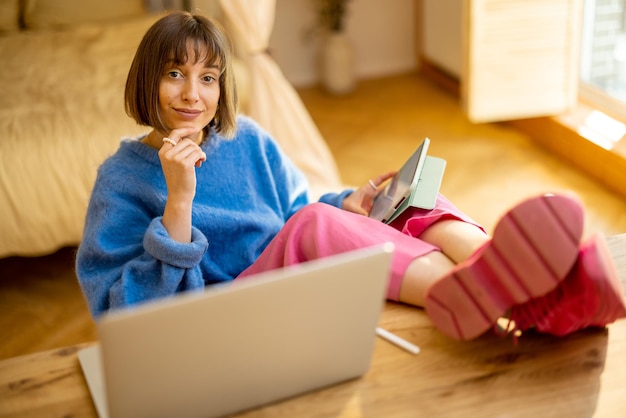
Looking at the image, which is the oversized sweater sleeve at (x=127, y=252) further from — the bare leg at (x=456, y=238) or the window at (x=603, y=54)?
the window at (x=603, y=54)

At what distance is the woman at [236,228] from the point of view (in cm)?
95

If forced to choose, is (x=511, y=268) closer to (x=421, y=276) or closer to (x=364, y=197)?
(x=421, y=276)

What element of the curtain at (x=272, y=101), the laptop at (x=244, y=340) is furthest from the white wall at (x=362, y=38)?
the laptop at (x=244, y=340)

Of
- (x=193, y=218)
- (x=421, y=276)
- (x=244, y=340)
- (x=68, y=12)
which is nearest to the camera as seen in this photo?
(x=244, y=340)

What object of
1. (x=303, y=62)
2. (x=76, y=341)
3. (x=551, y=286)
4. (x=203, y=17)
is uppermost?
(x=203, y=17)

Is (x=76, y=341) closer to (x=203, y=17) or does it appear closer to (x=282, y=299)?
(x=203, y=17)

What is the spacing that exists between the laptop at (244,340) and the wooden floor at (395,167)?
1.14 m

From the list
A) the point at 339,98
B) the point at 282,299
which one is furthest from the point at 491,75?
the point at 282,299

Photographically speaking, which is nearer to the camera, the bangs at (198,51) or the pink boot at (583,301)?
the pink boot at (583,301)

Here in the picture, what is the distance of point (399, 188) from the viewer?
1352mm

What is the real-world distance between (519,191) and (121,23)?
5.68 ft

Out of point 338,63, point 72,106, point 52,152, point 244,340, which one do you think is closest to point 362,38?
point 338,63

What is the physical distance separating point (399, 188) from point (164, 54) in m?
0.48

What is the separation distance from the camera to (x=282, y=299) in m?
0.83
